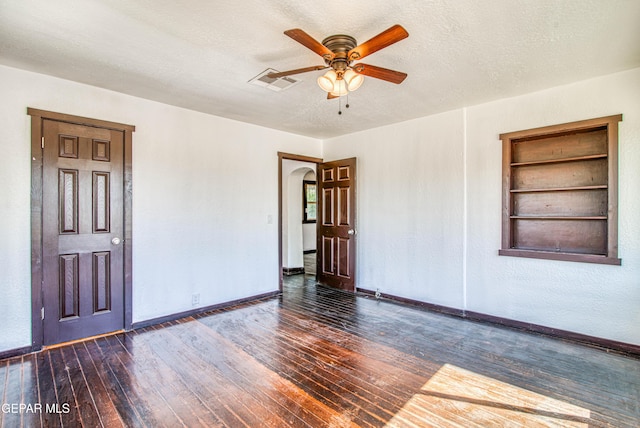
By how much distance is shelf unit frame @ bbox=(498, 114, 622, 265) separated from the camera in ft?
9.95

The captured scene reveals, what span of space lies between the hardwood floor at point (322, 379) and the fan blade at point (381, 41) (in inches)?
94.7

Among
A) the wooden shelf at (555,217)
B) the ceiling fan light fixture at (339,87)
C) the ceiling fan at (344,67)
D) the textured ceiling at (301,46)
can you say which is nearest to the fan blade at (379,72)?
the ceiling fan at (344,67)

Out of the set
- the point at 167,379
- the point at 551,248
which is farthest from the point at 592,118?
the point at 167,379

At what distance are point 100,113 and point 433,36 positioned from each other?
11.0 ft

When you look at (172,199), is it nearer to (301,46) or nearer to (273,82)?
(273,82)

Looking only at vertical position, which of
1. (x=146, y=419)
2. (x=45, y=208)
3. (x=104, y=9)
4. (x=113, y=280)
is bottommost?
(x=146, y=419)

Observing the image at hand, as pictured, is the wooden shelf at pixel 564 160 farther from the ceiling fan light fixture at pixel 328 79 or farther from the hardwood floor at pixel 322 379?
the ceiling fan light fixture at pixel 328 79

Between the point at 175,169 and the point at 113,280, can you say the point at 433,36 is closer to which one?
the point at 175,169

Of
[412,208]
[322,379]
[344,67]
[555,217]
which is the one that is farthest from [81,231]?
[555,217]

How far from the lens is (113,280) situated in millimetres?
3457

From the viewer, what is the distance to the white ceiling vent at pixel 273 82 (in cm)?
305

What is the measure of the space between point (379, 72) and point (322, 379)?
241cm

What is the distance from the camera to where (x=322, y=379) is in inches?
99.3

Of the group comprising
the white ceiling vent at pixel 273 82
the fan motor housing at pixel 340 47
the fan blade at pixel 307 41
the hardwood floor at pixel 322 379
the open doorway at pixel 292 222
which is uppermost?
the white ceiling vent at pixel 273 82
